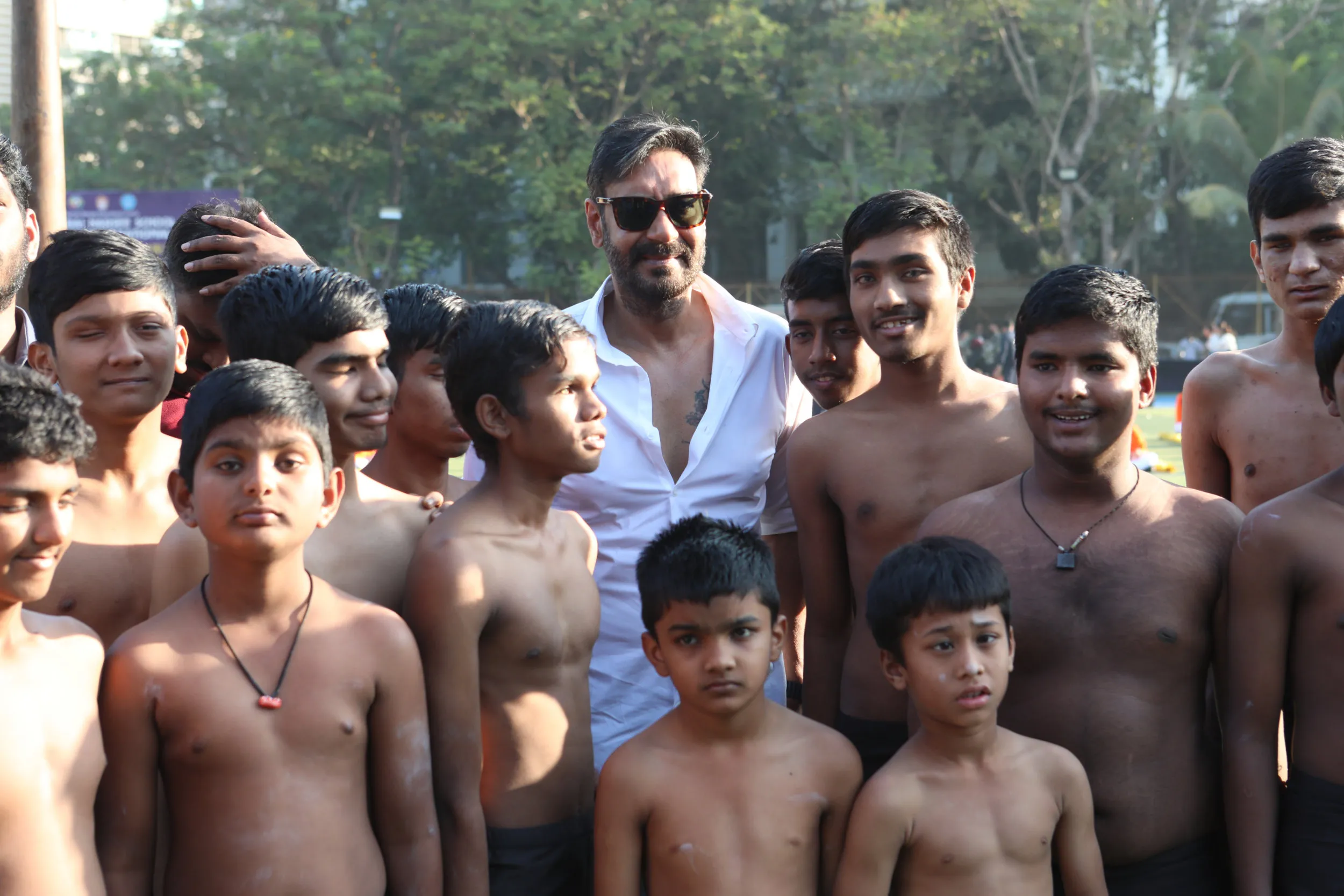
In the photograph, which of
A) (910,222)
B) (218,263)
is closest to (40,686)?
(218,263)

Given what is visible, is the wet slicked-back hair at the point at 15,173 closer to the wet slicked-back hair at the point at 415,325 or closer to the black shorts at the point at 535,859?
the wet slicked-back hair at the point at 415,325

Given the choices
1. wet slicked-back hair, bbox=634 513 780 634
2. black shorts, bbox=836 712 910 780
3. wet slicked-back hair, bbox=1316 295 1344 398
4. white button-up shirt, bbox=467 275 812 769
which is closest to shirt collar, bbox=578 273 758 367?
white button-up shirt, bbox=467 275 812 769

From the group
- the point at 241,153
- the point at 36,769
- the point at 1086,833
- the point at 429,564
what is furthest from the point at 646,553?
the point at 241,153

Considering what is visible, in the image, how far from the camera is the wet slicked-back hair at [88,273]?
328 cm

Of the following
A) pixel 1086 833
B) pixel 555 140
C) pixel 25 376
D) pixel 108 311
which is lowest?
pixel 1086 833

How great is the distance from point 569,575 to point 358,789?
777 mm

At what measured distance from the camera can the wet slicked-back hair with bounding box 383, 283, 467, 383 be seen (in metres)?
3.75

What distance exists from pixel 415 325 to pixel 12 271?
42.9 inches

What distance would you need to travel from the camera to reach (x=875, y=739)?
3730 millimetres

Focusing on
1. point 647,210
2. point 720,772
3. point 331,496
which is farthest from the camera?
point 647,210

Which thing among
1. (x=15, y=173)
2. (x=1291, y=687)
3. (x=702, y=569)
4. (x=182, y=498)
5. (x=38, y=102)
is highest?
(x=38, y=102)

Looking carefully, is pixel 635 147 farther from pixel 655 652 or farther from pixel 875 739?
pixel 875 739

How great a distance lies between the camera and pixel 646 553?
333 cm

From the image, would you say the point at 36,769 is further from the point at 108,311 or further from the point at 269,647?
the point at 108,311
